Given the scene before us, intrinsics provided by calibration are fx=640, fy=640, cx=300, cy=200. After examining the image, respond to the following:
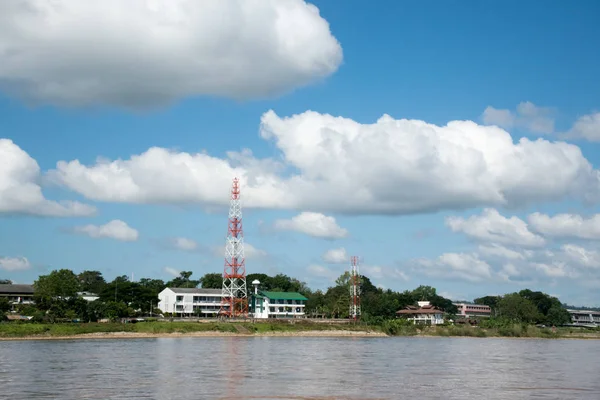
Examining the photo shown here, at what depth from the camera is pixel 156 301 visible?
136m

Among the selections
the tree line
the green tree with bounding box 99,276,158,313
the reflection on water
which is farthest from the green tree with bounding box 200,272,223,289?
the reflection on water

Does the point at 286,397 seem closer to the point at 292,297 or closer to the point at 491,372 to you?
the point at 491,372

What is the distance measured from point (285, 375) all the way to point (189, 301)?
117262mm

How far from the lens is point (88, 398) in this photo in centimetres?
3225

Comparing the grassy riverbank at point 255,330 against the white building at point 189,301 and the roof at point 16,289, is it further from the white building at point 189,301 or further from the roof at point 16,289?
the roof at point 16,289

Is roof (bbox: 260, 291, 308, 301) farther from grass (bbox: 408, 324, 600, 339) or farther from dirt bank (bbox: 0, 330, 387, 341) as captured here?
grass (bbox: 408, 324, 600, 339)

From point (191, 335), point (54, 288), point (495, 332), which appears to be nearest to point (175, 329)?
point (191, 335)

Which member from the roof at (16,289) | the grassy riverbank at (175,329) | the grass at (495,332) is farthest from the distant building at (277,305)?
the roof at (16,289)

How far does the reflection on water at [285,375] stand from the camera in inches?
1377

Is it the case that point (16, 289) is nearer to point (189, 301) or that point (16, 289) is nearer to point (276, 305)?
point (189, 301)

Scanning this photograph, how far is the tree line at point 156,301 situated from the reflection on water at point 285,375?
129 feet

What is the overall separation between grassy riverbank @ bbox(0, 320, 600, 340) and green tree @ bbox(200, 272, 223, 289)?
66.5 m

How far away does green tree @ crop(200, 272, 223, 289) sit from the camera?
186 metres

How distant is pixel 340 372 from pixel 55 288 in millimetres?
71240
